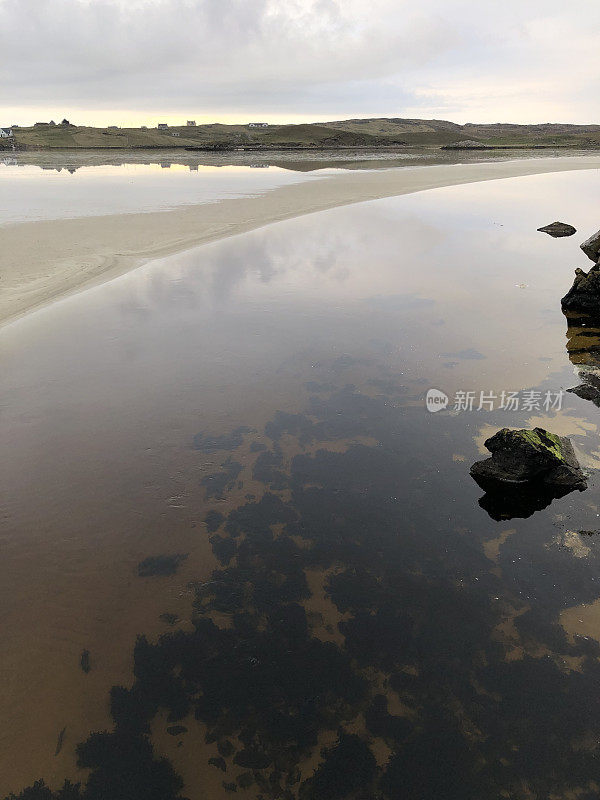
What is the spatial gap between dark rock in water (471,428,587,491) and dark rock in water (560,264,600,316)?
9.44 metres

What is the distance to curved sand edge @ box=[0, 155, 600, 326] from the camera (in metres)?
16.4

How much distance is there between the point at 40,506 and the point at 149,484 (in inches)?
59.4

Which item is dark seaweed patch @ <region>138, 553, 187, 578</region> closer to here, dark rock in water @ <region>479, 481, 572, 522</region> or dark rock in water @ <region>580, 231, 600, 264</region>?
dark rock in water @ <region>479, 481, 572, 522</region>

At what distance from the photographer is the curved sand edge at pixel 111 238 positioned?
16.4 meters

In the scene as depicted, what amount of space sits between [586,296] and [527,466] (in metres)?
10.3

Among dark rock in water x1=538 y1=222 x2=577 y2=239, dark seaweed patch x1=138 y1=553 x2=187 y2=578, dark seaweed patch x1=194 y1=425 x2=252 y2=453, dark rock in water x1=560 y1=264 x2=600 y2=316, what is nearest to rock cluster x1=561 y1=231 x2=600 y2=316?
dark rock in water x1=560 y1=264 x2=600 y2=316

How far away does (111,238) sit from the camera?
2333 centimetres

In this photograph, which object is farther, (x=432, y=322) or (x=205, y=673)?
(x=432, y=322)

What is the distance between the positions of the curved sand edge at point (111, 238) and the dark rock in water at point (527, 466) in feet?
43.5

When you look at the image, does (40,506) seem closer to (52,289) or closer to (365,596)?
(365,596)

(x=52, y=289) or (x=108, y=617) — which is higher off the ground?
(x=52, y=289)

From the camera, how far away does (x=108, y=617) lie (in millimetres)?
5270

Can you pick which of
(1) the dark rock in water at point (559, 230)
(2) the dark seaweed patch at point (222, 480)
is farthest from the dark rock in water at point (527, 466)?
(1) the dark rock in water at point (559, 230)

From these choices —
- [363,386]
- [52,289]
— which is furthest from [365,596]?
[52,289]
